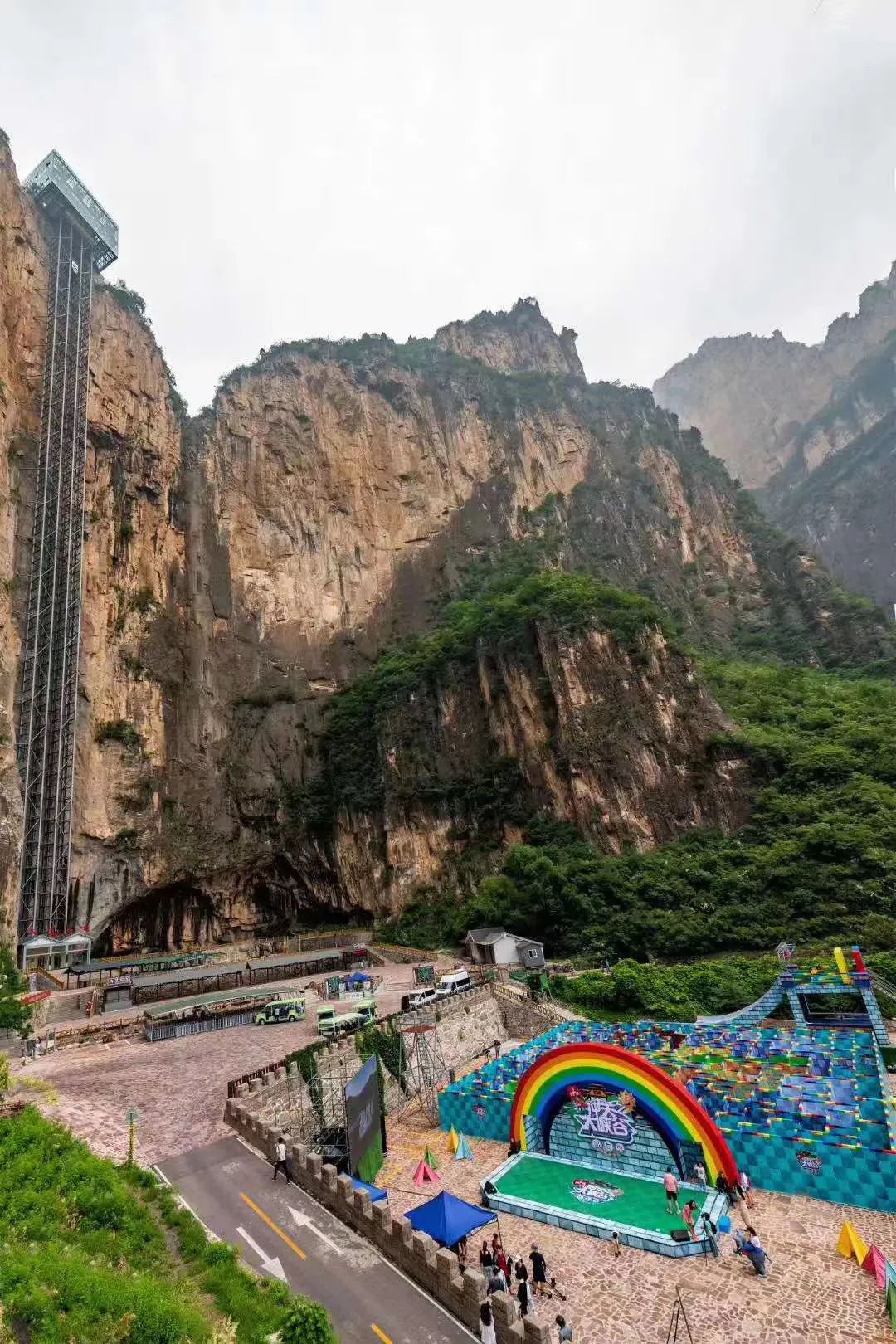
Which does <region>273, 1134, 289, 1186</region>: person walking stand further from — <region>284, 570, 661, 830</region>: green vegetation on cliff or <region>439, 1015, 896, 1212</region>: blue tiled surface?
<region>284, 570, 661, 830</region>: green vegetation on cliff

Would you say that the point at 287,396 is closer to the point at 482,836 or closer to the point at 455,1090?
the point at 482,836

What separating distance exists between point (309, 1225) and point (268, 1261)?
3.65ft

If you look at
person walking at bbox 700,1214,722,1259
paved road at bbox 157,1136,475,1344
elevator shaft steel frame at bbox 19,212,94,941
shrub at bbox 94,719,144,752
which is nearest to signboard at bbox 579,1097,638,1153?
person walking at bbox 700,1214,722,1259

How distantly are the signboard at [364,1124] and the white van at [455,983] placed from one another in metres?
9.54

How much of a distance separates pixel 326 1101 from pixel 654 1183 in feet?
25.3

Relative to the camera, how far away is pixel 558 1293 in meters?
10.5

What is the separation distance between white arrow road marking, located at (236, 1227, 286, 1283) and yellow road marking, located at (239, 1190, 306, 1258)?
0.34m

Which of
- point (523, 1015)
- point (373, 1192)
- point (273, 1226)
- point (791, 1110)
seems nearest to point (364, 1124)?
point (373, 1192)

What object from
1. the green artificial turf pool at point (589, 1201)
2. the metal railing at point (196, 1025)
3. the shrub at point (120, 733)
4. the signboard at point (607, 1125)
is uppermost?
the shrub at point (120, 733)

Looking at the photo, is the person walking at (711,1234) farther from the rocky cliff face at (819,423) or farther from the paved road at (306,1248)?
the rocky cliff face at (819,423)

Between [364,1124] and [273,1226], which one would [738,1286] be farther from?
[273,1226]

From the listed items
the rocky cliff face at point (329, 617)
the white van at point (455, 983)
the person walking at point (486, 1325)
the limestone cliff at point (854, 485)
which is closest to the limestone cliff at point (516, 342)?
the rocky cliff face at point (329, 617)

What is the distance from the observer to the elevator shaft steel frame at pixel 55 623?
122 feet

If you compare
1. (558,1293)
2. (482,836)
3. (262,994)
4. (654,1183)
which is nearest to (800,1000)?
(654,1183)
